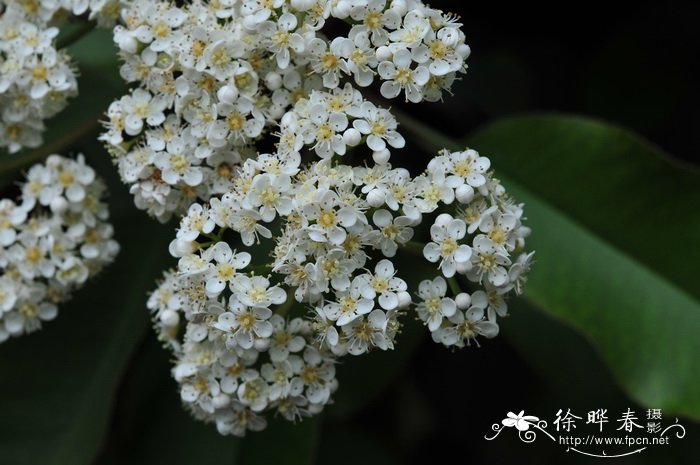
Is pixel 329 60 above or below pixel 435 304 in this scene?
above

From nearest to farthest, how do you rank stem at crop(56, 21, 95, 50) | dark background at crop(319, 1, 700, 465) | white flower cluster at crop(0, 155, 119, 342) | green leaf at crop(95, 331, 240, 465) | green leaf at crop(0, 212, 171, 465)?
1. white flower cluster at crop(0, 155, 119, 342)
2. stem at crop(56, 21, 95, 50)
3. green leaf at crop(0, 212, 171, 465)
4. green leaf at crop(95, 331, 240, 465)
5. dark background at crop(319, 1, 700, 465)

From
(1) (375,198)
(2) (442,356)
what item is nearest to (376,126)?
(1) (375,198)

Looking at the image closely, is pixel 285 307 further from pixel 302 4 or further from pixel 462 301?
pixel 302 4

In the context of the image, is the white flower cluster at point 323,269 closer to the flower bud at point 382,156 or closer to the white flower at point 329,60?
the flower bud at point 382,156

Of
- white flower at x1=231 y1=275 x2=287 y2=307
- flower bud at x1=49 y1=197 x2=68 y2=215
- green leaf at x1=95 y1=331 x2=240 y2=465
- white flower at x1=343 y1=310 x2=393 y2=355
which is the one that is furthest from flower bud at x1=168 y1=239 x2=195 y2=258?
green leaf at x1=95 y1=331 x2=240 y2=465

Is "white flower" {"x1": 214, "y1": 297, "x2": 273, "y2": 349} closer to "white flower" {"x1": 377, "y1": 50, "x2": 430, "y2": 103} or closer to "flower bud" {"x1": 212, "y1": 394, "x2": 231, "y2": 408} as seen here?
"flower bud" {"x1": 212, "y1": 394, "x2": 231, "y2": 408}

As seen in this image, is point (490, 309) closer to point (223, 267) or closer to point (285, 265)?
point (285, 265)
